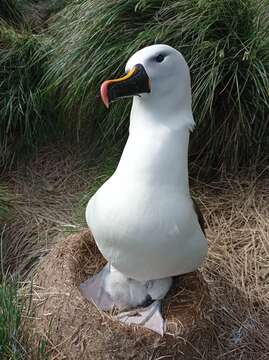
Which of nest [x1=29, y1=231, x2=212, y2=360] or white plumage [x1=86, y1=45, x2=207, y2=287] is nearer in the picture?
white plumage [x1=86, y1=45, x2=207, y2=287]

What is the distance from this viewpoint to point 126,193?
5.01ft

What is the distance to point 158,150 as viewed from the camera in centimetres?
151

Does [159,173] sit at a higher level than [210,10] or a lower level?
lower

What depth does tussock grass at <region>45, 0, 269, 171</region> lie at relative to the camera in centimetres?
231

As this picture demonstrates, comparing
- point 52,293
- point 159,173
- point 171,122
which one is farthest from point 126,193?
point 52,293

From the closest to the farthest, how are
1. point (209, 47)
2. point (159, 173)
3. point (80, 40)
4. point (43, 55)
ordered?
point (159, 173), point (209, 47), point (80, 40), point (43, 55)

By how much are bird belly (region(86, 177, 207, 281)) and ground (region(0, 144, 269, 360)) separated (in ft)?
1.14

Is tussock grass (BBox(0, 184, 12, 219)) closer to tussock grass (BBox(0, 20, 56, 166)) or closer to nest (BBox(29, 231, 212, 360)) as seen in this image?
tussock grass (BBox(0, 20, 56, 166))

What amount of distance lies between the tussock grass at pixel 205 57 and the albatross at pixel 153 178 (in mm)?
751

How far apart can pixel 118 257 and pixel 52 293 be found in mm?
314

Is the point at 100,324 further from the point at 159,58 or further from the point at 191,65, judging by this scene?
the point at 191,65

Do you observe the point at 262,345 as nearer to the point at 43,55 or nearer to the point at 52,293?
the point at 52,293

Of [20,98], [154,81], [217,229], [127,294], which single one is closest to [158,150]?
[154,81]

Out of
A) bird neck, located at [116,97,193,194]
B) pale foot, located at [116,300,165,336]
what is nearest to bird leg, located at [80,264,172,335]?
pale foot, located at [116,300,165,336]
